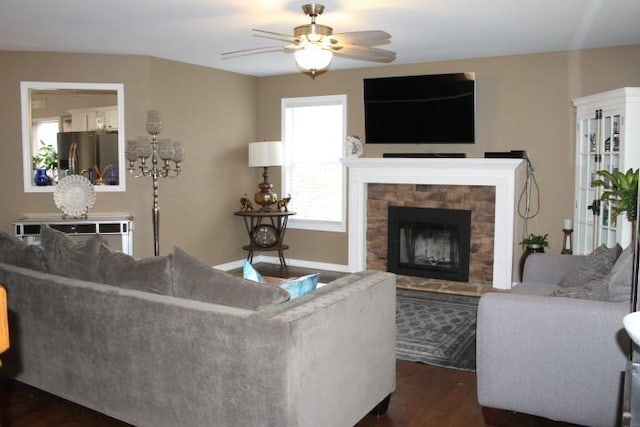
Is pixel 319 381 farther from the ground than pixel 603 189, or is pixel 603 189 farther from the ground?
pixel 603 189

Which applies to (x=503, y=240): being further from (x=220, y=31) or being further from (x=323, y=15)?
(x=220, y=31)

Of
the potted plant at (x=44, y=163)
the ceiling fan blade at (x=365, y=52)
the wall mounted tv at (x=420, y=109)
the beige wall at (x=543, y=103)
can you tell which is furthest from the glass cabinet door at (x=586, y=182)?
the potted plant at (x=44, y=163)

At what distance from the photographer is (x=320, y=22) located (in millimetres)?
4668

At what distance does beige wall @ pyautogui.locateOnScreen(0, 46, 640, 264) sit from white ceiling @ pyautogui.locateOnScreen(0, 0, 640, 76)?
21 cm

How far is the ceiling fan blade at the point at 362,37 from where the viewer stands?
3674 mm

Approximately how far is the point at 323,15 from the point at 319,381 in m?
3.00

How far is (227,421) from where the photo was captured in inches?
95.8

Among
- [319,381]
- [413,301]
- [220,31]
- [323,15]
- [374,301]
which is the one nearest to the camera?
[319,381]

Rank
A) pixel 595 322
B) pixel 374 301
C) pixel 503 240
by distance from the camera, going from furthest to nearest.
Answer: pixel 503 240 → pixel 374 301 → pixel 595 322

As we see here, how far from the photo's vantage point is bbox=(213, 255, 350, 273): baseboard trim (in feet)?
23.7

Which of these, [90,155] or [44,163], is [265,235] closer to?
[90,155]

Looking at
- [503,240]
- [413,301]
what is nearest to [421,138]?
[503,240]

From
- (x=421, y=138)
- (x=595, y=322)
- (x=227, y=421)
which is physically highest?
(x=421, y=138)

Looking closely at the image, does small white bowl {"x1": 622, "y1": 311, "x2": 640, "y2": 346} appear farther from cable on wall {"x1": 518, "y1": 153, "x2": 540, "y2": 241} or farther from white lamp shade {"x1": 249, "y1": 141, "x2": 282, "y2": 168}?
white lamp shade {"x1": 249, "y1": 141, "x2": 282, "y2": 168}
